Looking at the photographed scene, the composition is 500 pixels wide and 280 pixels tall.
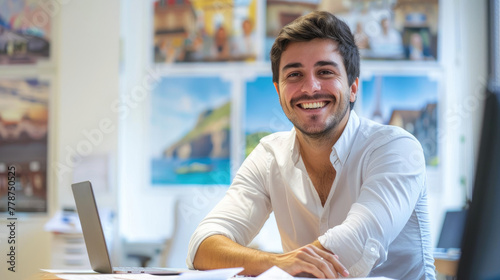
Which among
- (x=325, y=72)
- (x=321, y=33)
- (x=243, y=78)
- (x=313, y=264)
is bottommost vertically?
(x=313, y=264)

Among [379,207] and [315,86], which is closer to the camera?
[379,207]

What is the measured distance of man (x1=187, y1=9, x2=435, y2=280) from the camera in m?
1.41

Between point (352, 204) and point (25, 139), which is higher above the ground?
point (25, 139)

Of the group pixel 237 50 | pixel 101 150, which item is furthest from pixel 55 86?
pixel 237 50

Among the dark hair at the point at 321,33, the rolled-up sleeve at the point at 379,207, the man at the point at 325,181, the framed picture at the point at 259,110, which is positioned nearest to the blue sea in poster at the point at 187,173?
the framed picture at the point at 259,110

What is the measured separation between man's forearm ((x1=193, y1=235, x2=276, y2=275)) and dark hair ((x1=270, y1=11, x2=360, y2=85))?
0.67m

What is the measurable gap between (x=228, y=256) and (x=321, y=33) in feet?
2.48

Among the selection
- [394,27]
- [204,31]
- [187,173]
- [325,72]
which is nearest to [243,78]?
[204,31]

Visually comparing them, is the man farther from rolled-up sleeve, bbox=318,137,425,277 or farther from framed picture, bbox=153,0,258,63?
framed picture, bbox=153,0,258,63

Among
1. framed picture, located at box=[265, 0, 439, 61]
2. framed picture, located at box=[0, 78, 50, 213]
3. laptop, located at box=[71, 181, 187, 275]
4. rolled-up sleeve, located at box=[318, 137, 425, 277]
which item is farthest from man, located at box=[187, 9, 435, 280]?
framed picture, located at box=[0, 78, 50, 213]

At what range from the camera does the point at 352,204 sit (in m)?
1.54

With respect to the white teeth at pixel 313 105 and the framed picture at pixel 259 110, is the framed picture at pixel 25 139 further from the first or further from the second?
the white teeth at pixel 313 105

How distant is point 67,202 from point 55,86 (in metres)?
1.06

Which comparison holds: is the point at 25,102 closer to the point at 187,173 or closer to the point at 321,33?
the point at 187,173
